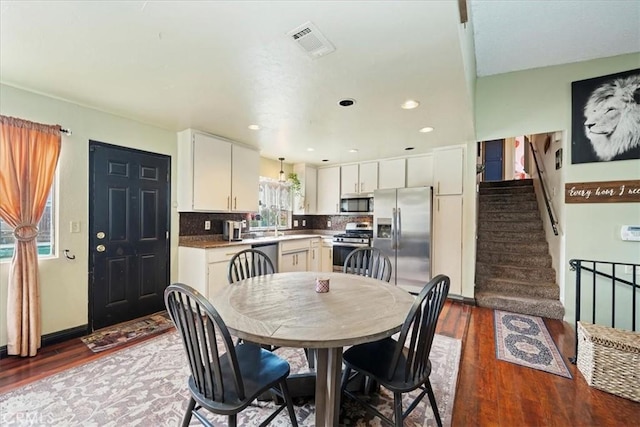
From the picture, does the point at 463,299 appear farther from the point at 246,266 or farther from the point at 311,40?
the point at 311,40

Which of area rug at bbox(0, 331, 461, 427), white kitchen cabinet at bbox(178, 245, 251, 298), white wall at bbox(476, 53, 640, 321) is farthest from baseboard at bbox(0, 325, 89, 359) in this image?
white wall at bbox(476, 53, 640, 321)

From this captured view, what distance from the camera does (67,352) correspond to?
99.0 inches

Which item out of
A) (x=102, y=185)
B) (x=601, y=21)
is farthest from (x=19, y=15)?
(x=601, y=21)

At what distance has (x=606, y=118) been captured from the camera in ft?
9.98

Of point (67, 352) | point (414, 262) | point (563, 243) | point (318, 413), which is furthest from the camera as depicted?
point (414, 262)

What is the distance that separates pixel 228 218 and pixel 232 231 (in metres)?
0.52

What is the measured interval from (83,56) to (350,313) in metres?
2.45

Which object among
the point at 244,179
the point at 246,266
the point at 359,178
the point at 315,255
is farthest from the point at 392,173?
the point at 246,266

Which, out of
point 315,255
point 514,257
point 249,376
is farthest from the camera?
point 315,255

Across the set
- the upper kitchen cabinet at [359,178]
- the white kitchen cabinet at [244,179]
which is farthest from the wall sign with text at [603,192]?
the white kitchen cabinet at [244,179]

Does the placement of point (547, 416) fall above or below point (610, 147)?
below

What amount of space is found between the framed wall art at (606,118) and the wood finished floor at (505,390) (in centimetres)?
207

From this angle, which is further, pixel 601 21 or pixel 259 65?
pixel 601 21

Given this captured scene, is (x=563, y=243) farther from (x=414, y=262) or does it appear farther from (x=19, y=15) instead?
(x=19, y=15)
